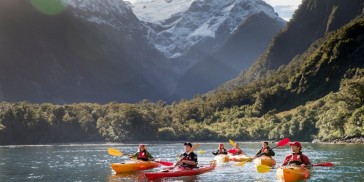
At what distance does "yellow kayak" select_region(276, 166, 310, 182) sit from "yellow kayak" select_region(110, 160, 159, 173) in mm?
16628

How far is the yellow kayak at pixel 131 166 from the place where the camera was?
49188 mm

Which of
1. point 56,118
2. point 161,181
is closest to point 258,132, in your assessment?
Result: point 56,118

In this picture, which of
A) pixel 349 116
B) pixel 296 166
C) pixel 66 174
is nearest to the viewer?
pixel 296 166

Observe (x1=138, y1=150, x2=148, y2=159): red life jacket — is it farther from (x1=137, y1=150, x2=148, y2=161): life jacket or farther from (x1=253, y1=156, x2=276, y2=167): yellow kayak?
(x1=253, y1=156, x2=276, y2=167): yellow kayak

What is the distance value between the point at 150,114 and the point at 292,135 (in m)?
51.7

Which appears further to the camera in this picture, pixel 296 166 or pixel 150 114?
pixel 150 114

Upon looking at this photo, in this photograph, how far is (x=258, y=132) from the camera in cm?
16850

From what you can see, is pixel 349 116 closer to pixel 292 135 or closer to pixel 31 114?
pixel 292 135

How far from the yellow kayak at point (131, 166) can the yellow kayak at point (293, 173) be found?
655 inches

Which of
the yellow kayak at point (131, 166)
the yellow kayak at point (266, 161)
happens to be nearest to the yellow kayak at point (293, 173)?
the yellow kayak at point (266, 161)

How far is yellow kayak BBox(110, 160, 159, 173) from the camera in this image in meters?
49.2

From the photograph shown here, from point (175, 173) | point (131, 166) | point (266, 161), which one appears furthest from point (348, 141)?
point (175, 173)

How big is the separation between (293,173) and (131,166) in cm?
1763

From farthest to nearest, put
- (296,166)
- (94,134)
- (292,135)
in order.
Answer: (94,134) < (292,135) < (296,166)
